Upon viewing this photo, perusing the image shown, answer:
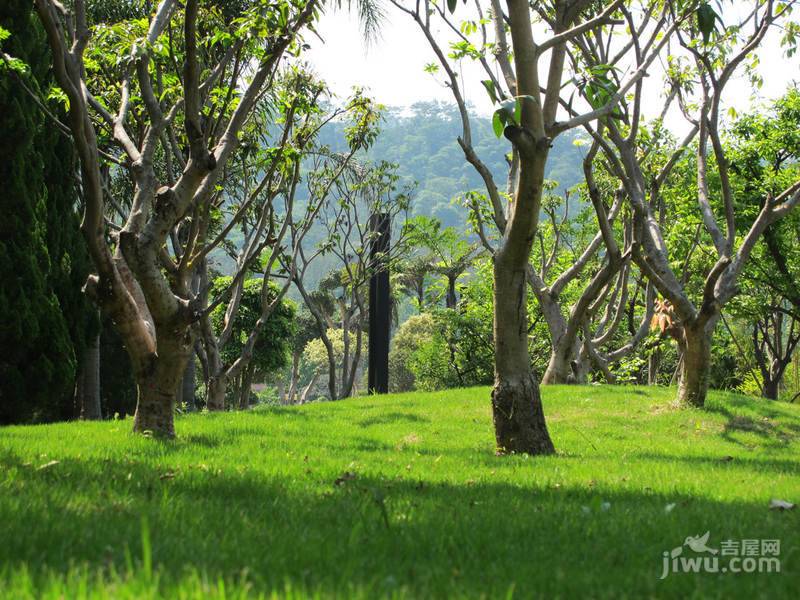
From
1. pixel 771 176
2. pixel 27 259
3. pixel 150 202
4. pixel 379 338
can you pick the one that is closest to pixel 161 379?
pixel 150 202

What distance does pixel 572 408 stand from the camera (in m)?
13.7

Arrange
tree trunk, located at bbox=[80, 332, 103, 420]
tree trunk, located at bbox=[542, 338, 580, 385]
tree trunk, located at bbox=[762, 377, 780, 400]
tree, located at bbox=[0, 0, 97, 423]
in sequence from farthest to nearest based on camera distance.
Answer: tree trunk, located at bbox=[762, 377, 780, 400], tree trunk, located at bbox=[542, 338, 580, 385], tree trunk, located at bbox=[80, 332, 103, 420], tree, located at bbox=[0, 0, 97, 423]

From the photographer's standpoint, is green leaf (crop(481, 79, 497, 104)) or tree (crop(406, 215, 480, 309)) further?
tree (crop(406, 215, 480, 309))

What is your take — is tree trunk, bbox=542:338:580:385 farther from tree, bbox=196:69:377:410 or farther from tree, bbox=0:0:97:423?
tree, bbox=0:0:97:423

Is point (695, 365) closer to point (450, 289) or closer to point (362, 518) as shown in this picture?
point (362, 518)

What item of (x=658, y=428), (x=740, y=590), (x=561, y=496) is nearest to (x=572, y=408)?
(x=658, y=428)

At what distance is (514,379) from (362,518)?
15.0 feet

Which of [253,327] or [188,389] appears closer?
[188,389]

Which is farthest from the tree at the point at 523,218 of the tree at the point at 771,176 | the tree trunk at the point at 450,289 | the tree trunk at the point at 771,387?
the tree trunk at the point at 450,289

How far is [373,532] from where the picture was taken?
3.47 m

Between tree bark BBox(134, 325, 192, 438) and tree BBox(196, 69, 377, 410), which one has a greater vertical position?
tree BBox(196, 69, 377, 410)

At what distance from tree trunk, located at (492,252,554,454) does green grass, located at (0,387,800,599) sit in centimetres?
44

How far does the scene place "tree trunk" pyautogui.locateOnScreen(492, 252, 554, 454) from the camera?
26.4ft

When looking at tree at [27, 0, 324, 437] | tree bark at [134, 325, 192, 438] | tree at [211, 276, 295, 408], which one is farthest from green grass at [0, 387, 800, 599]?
tree at [211, 276, 295, 408]
